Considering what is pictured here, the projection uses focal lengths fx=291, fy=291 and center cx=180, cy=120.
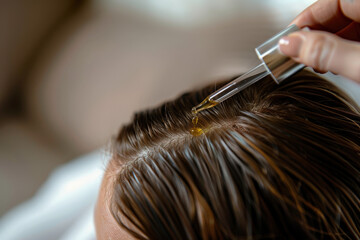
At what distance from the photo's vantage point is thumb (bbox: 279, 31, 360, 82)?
0.39m

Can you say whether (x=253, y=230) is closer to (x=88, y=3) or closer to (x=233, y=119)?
(x=233, y=119)

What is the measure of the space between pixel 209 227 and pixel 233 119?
0.61ft

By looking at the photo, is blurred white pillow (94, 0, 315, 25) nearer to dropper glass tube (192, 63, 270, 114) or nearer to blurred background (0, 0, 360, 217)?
blurred background (0, 0, 360, 217)

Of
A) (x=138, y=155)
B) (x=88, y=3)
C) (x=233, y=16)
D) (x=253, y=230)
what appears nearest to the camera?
(x=253, y=230)

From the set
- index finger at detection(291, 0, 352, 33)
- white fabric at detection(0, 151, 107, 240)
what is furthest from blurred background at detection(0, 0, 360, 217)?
index finger at detection(291, 0, 352, 33)

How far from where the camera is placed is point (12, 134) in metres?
1.23

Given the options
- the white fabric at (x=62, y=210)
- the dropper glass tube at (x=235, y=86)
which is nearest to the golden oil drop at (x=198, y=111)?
the dropper glass tube at (x=235, y=86)

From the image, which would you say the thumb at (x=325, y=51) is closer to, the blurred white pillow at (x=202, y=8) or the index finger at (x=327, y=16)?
the index finger at (x=327, y=16)

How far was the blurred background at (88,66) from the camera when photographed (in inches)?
42.4

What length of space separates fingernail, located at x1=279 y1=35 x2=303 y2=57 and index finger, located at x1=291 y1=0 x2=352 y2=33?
0.62 ft

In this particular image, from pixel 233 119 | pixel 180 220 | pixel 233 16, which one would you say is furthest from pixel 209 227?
pixel 233 16

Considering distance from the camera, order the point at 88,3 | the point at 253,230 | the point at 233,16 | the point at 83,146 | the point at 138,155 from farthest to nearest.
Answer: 1. the point at 88,3
2. the point at 83,146
3. the point at 233,16
4. the point at 138,155
5. the point at 253,230

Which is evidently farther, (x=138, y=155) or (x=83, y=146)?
(x=83, y=146)

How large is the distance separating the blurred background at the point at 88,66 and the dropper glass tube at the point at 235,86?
511mm
